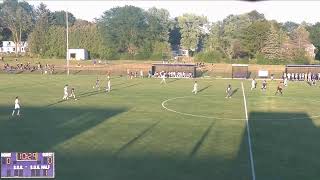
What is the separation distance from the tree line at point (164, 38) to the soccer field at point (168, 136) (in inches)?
2458

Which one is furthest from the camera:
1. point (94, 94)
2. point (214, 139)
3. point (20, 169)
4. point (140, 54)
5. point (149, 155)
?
point (140, 54)

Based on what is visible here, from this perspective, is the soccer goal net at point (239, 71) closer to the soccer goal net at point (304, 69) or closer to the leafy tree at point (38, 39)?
the soccer goal net at point (304, 69)

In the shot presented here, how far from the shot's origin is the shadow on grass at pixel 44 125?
83.9 ft

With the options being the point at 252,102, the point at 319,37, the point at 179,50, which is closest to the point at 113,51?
the point at 179,50

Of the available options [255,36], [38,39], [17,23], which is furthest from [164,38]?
[17,23]

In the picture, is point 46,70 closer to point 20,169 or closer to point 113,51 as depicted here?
point 113,51

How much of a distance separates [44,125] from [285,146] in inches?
626

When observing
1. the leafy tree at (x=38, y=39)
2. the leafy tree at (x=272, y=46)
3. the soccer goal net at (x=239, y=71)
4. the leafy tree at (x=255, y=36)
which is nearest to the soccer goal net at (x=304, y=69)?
the soccer goal net at (x=239, y=71)

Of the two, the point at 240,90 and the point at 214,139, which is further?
the point at 240,90

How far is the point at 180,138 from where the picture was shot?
2764cm

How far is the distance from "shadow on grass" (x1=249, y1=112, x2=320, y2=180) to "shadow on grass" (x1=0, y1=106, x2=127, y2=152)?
36.6 feet

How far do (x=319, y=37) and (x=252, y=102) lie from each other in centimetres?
8505

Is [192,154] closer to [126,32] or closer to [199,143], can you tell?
[199,143]
